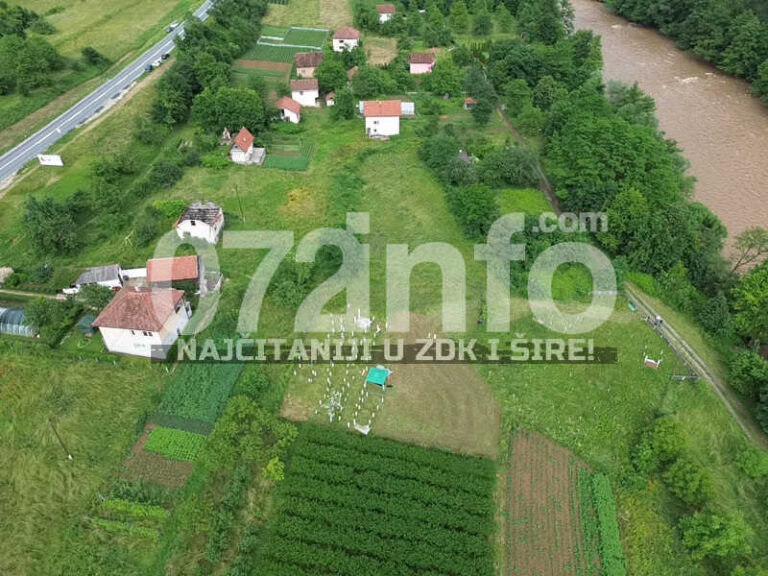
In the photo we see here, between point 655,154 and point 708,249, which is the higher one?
point 655,154

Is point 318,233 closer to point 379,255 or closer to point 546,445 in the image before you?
point 379,255

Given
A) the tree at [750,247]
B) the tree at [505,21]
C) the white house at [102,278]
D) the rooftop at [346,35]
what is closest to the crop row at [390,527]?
the white house at [102,278]

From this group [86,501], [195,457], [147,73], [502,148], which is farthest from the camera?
[147,73]

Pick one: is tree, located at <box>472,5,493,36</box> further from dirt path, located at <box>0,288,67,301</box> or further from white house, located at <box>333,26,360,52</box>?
dirt path, located at <box>0,288,67,301</box>

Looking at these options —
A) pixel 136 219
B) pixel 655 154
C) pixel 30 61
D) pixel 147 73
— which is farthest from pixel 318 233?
pixel 30 61

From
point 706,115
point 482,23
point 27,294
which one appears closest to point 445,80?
point 482,23

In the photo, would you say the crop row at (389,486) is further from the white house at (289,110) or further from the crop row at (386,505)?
the white house at (289,110)

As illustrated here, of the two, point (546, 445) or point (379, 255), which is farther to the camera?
point (379, 255)
